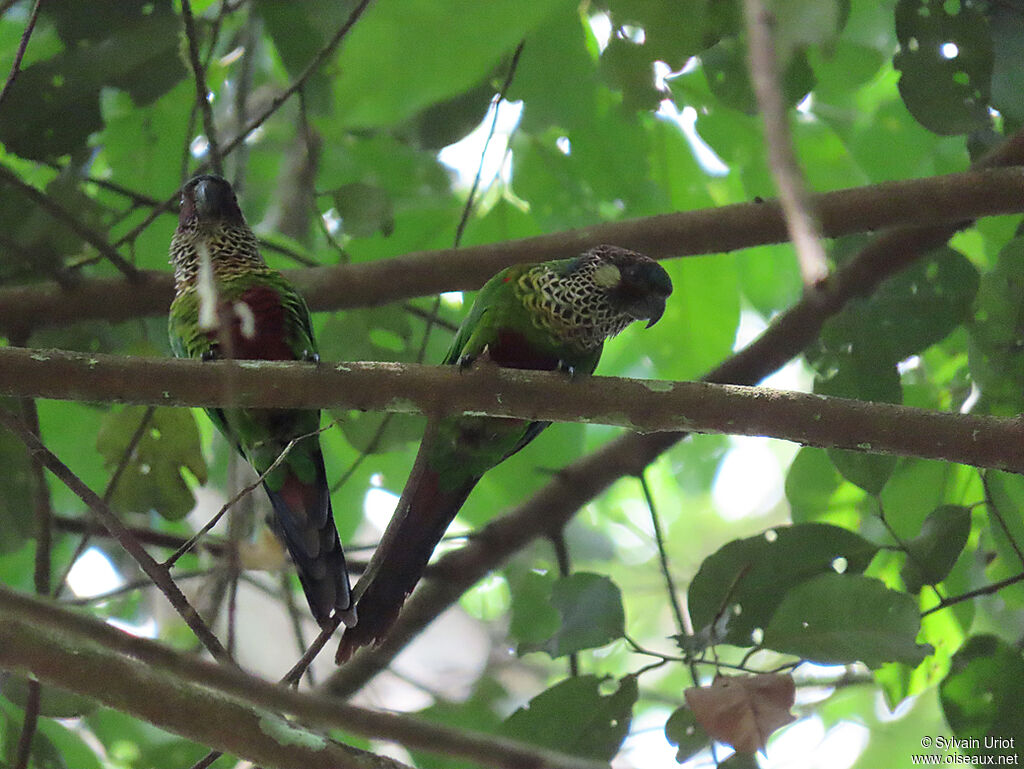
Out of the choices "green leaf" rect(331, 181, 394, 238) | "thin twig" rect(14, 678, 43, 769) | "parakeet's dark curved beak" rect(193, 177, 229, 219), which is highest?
"parakeet's dark curved beak" rect(193, 177, 229, 219)

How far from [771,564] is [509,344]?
1053 mm

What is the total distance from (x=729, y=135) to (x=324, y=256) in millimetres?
1986

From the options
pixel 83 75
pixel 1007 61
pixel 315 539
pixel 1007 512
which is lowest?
pixel 1007 512

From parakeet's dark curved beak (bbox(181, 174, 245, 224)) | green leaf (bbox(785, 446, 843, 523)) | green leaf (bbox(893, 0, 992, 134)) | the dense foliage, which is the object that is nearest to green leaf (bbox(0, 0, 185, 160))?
the dense foliage

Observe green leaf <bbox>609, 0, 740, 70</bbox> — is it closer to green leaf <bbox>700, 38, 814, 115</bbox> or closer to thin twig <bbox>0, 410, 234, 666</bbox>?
green leaf <bbox>700, 38, 814, 115</bbox>

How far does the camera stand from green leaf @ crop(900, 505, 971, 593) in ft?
9.41

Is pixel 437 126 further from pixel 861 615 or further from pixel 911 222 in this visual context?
pixel 861 615

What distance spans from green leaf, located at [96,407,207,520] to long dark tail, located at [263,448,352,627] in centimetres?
26

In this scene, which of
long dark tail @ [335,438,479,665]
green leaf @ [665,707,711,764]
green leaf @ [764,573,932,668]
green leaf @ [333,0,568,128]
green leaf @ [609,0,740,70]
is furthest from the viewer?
long dark tail @ [335,438,479,665]

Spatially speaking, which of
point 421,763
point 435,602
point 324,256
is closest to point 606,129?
point 324,256

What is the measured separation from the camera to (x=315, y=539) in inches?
131

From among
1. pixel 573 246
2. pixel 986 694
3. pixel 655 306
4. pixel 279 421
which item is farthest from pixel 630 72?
pixel 986 694

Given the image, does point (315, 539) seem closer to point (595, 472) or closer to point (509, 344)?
point (509, 344)

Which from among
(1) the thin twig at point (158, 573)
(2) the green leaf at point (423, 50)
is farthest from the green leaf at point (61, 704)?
(2) the green leaf at point (423, 50)
